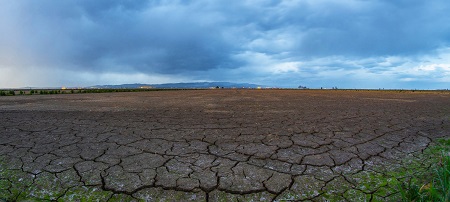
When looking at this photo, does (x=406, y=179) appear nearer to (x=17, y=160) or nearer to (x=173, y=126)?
(x=173, y=126)

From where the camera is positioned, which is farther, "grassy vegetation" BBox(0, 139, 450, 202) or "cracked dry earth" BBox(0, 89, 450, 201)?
"cracked dry earth" BBox(0, 89, 450, 201)

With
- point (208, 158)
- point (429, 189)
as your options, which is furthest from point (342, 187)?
point (208, 158)

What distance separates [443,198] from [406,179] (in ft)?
2.71

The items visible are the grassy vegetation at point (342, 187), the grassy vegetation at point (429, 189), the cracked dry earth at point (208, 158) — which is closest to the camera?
the grassy vegetation at point (429, 189)

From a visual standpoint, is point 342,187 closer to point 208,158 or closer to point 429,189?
point 429,189

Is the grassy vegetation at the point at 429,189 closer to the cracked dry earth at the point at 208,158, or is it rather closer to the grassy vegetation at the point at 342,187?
the grassy vegetation at the point at 342,187

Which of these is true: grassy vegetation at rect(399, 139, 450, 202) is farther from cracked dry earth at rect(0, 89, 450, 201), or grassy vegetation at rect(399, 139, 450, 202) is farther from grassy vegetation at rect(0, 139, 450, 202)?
cracked dry earth at rect(0, 89, 450, 201)

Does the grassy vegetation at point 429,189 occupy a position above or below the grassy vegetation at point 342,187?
above

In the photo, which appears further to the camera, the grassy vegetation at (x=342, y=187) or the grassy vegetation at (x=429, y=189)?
the grassy vegetation at (x=342, y=187)

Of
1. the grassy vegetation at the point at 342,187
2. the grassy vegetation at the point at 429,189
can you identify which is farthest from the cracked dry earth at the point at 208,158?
the grassy vegetation at the point at 429,189

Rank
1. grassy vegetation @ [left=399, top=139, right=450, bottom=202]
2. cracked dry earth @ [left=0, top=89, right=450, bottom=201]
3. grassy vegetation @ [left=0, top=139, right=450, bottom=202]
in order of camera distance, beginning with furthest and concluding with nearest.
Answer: cracked dry earth @ [left=0, top=89, right=450, bottom=201], grassy vegetation @ [left=0, top=139, right=450, bottom=202], grassy vegetation @ [left=399, top=139, right=450, bottom=202]

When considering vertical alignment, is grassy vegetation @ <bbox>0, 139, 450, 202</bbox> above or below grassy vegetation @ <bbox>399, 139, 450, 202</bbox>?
below

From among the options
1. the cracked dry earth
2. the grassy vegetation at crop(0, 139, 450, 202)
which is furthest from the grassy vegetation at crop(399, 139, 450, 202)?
the cracked dry earth

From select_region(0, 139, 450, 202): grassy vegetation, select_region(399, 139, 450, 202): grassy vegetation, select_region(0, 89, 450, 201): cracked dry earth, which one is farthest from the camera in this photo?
select_region(0, 89, 450, 201): cracked dry earth
